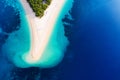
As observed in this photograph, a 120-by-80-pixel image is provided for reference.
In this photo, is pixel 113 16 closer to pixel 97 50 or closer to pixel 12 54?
pixel 97 50

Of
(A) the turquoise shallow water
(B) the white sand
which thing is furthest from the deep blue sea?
(B) the white sand

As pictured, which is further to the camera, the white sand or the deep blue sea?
the white sand

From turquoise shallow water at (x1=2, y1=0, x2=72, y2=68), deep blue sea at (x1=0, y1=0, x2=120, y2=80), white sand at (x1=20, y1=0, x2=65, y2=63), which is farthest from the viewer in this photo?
white sand at (x1=20, y1=0, x2=65, y2=63)

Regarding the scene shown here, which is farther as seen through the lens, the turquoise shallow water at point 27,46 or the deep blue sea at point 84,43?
the turquoise shallow water at point 27,46

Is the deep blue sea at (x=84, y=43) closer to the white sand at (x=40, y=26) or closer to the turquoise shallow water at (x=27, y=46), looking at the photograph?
the turquoise shallow water at (x=27, y=46)

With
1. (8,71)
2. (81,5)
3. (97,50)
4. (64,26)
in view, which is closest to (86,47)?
(97,50)

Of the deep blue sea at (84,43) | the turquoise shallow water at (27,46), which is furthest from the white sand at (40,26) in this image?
the deep blue sea at (84,43)

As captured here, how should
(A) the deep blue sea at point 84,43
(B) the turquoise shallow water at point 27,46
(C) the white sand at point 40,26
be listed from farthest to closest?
1. (C) the white sand at point 40,26
2. (B) the turquoise shallow water at point 27,46
3. (A) the deep blue sea at point 84,43

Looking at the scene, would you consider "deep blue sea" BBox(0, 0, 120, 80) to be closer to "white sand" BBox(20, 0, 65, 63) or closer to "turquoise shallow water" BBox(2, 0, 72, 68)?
"turquoise shallow water" BBox(2, 0, 72, 68)
